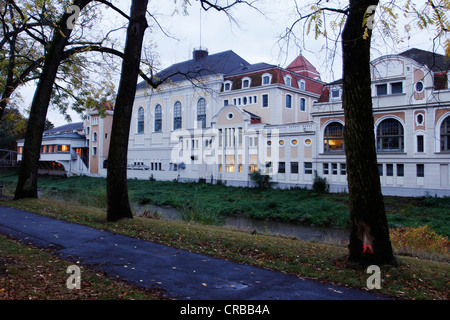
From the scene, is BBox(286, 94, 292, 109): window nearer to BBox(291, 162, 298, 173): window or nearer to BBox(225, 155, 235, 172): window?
BBox(291, 162, 298, 173): window

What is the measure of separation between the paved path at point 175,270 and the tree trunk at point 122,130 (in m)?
1.85

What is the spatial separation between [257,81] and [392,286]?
39755 millimetres

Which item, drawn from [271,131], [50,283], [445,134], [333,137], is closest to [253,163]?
[271,131]

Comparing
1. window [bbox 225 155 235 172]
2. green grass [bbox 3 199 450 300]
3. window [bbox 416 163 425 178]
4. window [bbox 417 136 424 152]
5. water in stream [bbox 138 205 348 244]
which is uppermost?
window [bbox 417 136 424 152]

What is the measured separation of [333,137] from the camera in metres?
35.2

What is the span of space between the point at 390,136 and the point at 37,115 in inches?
1103

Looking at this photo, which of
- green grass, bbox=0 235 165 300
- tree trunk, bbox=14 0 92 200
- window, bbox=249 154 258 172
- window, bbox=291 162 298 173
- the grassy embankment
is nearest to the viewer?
green grass, bbox=0 235 165 300

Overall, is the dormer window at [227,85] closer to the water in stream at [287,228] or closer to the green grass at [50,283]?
the water in stream at [287,228]

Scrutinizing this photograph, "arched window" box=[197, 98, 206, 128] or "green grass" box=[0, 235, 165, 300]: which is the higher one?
"arched window" box=[197, 98, 206, 128]

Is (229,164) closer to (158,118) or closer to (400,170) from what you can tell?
(400,170)

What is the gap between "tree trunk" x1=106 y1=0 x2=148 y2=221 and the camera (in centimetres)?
1207

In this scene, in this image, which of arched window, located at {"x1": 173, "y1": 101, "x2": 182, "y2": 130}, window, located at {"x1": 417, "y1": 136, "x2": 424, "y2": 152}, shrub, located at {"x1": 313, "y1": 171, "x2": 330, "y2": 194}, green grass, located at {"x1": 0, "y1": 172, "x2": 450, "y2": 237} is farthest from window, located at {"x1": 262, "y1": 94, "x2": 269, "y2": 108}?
window, located at {"x1": 417, "y1": 136, "x2": 424, "y2": 152}

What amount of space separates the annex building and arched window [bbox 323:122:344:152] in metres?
0.10
